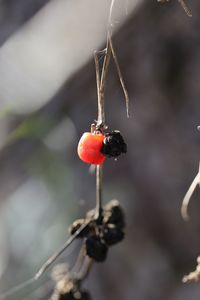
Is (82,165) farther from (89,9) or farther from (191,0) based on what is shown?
(89,9)

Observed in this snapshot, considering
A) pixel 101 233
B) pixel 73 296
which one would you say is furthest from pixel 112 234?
pixel 73 296

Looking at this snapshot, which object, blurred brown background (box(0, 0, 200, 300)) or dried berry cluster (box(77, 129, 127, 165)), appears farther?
blurred brown background (box(0, 0, 200, 300))

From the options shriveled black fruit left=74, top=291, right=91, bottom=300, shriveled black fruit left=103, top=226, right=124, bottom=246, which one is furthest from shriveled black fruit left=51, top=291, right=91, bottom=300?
shriveled black fruit left=103, top=226, right=124, bottom=246

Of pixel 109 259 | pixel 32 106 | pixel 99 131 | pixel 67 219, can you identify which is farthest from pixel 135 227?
pixel 99 131

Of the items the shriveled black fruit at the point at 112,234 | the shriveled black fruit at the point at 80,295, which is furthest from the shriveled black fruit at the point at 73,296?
the shriveled black fruit at the point at 112,234

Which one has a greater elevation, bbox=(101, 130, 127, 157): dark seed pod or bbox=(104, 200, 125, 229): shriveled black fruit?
bbox=(101, 130, 127, 157): dark seed pod

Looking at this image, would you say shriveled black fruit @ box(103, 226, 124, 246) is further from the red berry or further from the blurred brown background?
the blurred brown background

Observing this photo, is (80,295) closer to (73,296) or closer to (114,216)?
(73,296)
